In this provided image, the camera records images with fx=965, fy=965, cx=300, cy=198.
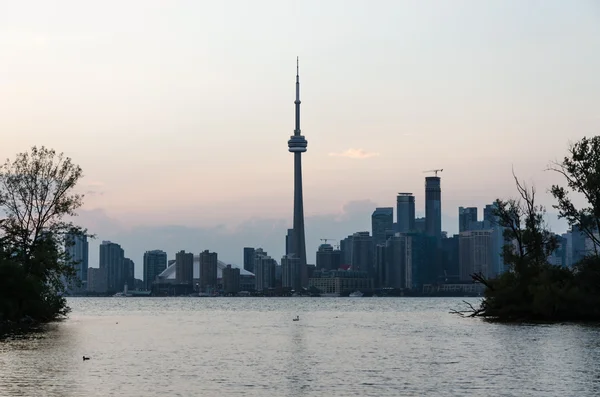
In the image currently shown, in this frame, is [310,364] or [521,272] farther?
[521,272]

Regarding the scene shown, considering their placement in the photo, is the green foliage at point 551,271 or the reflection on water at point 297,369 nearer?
the reflection on water at point 297,369

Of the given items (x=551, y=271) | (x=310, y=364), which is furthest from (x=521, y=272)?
(x=310, y=364)

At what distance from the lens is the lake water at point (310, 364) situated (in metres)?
46.8

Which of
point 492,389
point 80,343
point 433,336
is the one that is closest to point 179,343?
point 80,343

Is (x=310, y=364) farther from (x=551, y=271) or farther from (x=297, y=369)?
(x=551, y=271)

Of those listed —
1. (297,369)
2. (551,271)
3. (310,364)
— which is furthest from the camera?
(551,271)

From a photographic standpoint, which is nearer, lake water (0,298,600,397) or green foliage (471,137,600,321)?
lake water (0,298,600,397)

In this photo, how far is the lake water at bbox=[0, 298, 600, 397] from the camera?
154 feet

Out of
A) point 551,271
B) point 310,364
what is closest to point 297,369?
point 310,364

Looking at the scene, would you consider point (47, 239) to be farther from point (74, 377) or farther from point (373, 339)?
point (74, 377)

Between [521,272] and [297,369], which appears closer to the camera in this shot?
[297,369]

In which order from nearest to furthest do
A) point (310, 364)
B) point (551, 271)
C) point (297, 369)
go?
point (297, 369), point (310, 364), point (551, 271)

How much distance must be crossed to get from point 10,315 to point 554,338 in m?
49.6

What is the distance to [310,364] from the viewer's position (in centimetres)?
6044
